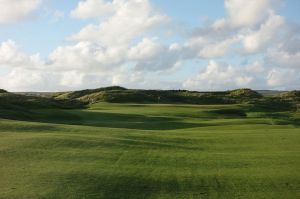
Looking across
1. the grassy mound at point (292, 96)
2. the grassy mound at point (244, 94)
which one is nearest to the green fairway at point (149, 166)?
the grassy mound at point (292, 96)

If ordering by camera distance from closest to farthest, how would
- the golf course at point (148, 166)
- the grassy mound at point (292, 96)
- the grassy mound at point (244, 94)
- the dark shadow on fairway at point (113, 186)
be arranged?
the dark shadow on fairway at point (113, 186)
the golf course at point (148, 166)
the grassy mound at point (292, 96)
the grassy mound at point (244, 94)

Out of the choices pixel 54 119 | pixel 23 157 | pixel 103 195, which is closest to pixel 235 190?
pixel 103 195

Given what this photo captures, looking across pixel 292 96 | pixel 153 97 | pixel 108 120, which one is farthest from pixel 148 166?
pixel 292 96

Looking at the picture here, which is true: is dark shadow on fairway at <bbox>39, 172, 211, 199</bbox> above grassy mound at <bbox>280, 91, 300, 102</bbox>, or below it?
below

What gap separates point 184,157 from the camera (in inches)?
939

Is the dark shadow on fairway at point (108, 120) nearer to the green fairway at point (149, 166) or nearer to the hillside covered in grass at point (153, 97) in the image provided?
the green fairway at point (149, 166)

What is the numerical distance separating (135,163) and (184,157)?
127 inches

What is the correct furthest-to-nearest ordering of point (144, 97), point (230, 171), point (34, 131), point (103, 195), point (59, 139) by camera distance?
point (144, 97), point (34, 131), point (59, 139), point (230, 171), point (103, 195)

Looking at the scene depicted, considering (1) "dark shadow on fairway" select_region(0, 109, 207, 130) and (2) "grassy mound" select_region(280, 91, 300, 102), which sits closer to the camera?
(1) "dark shadow on fairway" select_region(0, 109, 207, 130)

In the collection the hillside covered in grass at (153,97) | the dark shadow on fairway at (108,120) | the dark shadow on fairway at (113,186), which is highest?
the hillside covered in grass at (153,97)

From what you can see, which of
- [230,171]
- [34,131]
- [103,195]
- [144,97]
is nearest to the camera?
[103,195]

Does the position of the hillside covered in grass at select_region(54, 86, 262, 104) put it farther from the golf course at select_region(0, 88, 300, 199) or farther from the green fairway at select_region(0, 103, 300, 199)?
the green fairway at select_region(0, 103, 300, 199)

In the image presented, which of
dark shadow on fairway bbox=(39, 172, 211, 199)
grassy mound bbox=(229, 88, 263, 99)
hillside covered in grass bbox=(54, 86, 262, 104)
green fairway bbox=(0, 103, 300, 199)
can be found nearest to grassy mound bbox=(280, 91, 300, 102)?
grassy mound bbox=(229, 88, 263, 99)

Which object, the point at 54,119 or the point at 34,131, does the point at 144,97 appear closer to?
the point at 54,119
